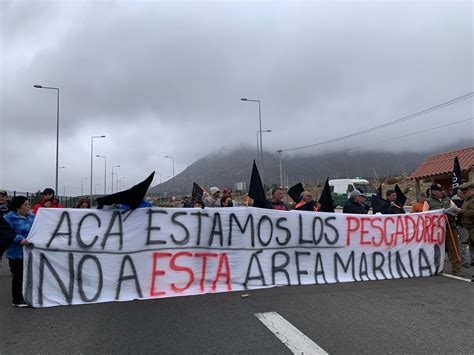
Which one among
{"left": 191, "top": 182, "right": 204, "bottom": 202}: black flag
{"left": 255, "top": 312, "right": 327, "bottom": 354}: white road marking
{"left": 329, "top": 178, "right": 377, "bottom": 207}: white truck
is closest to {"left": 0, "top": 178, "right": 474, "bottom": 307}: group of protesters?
{"left": 191, "top": 182, "right": 204, "bottom": 202}: black flag

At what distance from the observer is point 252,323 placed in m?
4.63

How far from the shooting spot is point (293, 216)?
22.2 ft

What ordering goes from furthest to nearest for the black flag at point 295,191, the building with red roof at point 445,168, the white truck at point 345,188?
the white truck at point 345,188, the building with red roof at point 445,168, the black flag at point 295,191

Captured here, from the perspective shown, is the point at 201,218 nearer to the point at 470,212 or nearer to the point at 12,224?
the point at 12,224

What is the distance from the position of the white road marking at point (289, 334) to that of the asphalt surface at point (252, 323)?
73mm

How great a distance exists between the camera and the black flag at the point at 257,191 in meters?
7.07

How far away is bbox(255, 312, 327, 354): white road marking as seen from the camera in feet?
12.6

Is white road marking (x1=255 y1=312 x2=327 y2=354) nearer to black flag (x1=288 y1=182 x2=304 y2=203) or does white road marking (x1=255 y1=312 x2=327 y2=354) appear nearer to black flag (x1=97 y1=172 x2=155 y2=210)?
black flag (x1=97 y1=172 x2=155 y2=210)

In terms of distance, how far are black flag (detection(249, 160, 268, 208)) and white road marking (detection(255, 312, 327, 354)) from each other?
2484 mm

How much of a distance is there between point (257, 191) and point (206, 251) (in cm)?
154

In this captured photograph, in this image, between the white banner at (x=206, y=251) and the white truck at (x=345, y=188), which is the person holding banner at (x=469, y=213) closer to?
the white banner at (x=206, y=251)

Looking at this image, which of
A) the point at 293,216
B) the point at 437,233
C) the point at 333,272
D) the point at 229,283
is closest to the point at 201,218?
the point at 229,283

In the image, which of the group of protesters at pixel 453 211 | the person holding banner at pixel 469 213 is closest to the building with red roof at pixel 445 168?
the group of protesters at pixel 453 211

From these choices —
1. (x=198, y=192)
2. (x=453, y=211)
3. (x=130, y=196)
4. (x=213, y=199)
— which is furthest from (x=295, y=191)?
(x=130, y=196)
